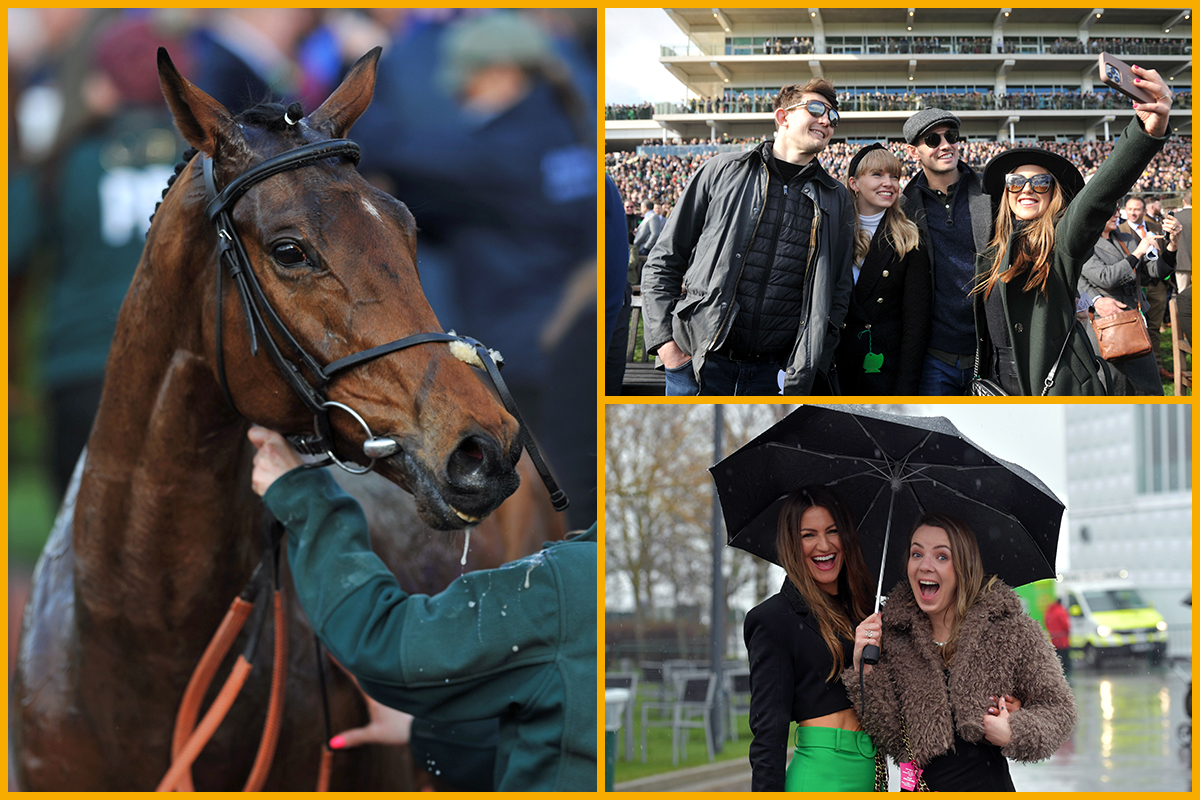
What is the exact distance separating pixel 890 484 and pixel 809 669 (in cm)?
83

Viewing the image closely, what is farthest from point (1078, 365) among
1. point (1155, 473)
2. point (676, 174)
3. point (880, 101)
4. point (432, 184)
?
point (1155, 473)

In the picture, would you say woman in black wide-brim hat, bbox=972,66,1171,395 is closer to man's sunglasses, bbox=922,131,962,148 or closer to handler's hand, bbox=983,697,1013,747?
man's sunglasses, bbox=922,131,962,148

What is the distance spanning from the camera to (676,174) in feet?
31.9

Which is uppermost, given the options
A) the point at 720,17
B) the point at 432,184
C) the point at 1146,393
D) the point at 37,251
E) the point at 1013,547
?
the point at 720,17

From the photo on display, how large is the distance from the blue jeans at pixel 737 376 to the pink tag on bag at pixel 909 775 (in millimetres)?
1546

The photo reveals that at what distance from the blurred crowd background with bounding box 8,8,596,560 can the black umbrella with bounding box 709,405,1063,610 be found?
95 centimetres

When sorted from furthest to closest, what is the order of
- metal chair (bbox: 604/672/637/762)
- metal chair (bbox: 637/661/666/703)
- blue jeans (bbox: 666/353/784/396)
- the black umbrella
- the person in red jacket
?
1. the person in red jacket
2. metal chair (bbox: 637/661/666/703)
3. metal chair (bbox: 604/672/637/762)
4. blue jeans (bbox: 666/353/784/396)
5. the black umbrella

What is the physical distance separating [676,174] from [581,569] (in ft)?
26.9

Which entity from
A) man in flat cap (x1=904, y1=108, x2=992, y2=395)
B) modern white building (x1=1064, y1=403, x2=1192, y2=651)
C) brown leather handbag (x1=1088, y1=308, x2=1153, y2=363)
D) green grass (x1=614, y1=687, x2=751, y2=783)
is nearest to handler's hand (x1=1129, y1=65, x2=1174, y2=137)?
man in flat cap (x1=904, y1=108, x2=992, y2=395)

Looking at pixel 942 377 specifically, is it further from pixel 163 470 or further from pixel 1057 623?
pixel 1057 623

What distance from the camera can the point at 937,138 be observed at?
147 inches

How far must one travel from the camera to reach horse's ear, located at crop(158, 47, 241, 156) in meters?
2.16

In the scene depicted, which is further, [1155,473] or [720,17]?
[1155,473]

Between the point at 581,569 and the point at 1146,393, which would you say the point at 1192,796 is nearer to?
the point at 1146,393
